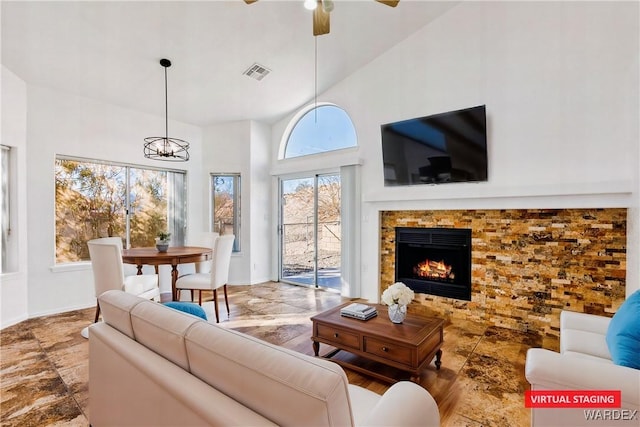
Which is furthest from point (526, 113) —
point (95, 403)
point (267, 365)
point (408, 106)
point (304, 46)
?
point (95, 403)

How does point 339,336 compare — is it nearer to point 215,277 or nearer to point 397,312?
point 397,312

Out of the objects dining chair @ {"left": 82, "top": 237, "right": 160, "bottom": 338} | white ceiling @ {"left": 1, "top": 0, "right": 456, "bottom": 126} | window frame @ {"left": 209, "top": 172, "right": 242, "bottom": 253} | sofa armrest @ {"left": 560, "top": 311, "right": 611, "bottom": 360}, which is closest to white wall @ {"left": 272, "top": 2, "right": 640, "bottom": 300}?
white ceiling @ {"left": 1, "top": 0, "right": 456, "bottom": 126}

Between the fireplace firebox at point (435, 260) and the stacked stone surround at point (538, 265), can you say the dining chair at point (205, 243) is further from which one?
the stacked stone surround at point (538, 265)

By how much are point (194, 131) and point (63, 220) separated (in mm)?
2377

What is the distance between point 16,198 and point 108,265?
1620 millimetres

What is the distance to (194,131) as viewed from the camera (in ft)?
17.8

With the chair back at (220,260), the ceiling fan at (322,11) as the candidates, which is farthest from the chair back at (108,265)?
the ceiling fan at (322,11)

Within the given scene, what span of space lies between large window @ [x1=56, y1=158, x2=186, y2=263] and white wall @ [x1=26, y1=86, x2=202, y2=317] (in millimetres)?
163

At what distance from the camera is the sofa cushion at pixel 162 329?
1.22m

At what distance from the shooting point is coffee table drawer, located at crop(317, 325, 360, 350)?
93.4 inches

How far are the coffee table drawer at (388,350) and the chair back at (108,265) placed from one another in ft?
8.26

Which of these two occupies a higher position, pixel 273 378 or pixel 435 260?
pixel 273 378
